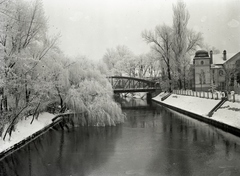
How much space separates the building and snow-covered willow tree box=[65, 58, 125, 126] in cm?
2240

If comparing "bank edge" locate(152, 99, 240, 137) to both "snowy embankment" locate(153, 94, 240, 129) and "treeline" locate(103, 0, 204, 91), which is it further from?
"treeline" locate(103, 0, 204, 91)

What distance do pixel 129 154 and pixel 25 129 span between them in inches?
307

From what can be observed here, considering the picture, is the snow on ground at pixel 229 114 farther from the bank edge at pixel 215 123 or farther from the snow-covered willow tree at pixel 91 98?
the snow-covered willow tree at pixel 91 98

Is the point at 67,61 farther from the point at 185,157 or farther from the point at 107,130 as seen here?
the point at 185,157

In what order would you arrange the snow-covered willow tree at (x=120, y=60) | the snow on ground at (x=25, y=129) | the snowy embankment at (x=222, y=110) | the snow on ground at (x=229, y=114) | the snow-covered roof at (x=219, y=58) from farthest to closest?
1. the snow-covered willow tree at (x=120, y=60)
2. the snow-covered roof at (x=219, y=58)
3. the snowy embankment at (x=222, y=110)
4. the snow on ground at (x=229, y=114)
5. the snow on ground at (x=25, y=129)

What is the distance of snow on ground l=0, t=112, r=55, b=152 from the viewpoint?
13.8 metres

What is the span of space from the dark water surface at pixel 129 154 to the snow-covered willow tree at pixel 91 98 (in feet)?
5.54

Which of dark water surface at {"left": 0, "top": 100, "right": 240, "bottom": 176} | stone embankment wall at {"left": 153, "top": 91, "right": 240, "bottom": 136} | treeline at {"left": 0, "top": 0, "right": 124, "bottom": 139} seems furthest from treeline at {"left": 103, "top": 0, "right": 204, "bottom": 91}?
dark water surface at {"left": 0, "top": 100, "right": 240, "bottom": 176}

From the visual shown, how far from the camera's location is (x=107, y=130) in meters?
18.1

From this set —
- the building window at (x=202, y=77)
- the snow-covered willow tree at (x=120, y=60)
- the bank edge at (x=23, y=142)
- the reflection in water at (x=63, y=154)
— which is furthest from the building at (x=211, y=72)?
the bank edge at (x=23, y=142)

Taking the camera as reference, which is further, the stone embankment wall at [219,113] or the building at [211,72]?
the building at [211,72]

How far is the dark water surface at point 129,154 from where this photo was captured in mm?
10359

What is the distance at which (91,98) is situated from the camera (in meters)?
21.4

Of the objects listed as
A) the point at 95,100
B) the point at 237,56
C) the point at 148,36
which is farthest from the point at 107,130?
the point at 237,56
